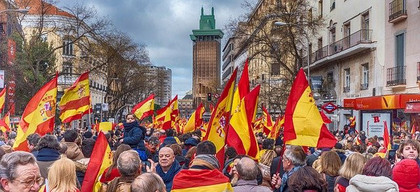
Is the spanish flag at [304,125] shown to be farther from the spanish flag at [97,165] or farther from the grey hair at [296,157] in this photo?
the spanish flag at [97,165]

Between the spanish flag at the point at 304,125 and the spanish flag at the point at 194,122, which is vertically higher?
the spanish flag at the point at 304,125

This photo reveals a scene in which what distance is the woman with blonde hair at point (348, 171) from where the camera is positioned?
6.06 m

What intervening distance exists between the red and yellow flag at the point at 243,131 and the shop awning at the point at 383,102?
54.1ft

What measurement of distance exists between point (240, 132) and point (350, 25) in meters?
27.3

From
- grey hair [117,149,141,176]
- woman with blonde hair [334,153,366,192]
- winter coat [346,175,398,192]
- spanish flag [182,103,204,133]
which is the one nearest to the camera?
winter coat [346,175,398,192]

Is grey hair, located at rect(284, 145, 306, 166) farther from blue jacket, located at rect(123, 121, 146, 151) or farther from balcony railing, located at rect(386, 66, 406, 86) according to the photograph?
balcony railing, located at rect(386, 66, 406, 86)

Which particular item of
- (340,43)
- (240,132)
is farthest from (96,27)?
(240,132)

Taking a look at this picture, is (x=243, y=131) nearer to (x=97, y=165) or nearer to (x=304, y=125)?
(x=304, y=125)

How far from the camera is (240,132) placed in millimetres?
8836

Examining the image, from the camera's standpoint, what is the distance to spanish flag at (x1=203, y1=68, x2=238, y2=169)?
323 inches

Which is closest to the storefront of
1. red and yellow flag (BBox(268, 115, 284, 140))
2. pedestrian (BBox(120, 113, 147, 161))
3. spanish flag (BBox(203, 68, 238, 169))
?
red and yellow flag (BBox(268, 115, 284, 140))

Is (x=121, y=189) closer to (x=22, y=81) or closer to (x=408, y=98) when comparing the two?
(x=408, y=98)

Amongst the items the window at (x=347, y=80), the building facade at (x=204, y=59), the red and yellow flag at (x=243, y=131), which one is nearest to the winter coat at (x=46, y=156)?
the red and yellow flag at (x=243, y=131)

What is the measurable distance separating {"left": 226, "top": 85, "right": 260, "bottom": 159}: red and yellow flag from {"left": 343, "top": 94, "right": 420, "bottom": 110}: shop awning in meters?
16.5
